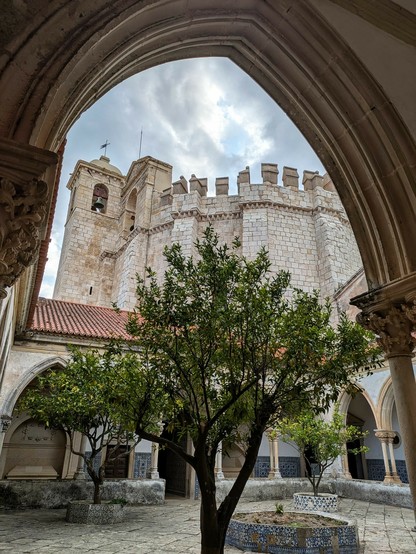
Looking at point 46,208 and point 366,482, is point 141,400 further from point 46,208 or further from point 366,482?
point 366,482

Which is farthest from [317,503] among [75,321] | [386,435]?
[75,321]

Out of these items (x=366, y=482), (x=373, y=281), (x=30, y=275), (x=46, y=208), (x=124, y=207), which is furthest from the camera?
(x=124, y=207)

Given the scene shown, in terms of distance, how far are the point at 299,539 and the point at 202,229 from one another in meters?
16.4

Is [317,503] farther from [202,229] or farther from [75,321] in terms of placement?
[202,229]

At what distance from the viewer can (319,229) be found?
20.0 meters

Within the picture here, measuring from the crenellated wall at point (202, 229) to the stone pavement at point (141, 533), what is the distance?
10.7m

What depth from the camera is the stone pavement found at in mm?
6031

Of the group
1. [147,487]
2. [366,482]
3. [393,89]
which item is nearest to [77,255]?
[147,487]

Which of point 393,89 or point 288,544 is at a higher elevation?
point 393,89

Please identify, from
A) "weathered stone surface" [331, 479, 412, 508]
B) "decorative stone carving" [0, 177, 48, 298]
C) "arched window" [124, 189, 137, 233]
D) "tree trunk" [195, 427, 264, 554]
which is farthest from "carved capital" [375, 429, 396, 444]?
"arched window" [124, 189, 137, 233]

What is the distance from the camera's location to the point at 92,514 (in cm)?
806

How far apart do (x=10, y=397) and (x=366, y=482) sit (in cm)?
1063

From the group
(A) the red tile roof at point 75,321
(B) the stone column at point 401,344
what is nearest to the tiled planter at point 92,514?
(A) the red tile roof at point 75,321

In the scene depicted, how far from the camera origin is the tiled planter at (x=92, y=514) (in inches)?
316
